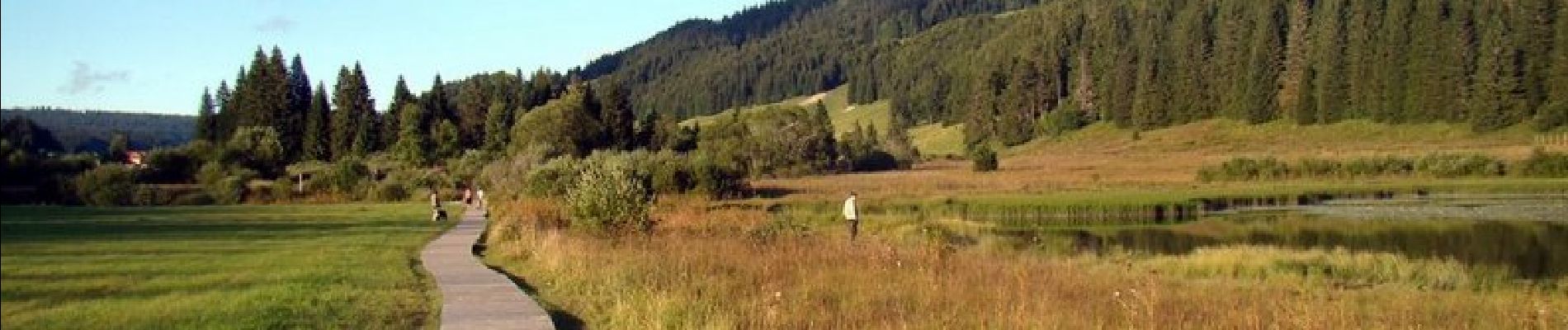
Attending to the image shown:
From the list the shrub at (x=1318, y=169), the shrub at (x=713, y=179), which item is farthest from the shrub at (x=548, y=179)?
the shrub at (x=1318, y=169)

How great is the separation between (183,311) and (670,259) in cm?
769

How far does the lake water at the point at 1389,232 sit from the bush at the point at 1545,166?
22.3 meters

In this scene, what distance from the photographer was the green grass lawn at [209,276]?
14133 millimetres

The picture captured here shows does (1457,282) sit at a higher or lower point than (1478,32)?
lower

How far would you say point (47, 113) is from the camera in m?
8.59

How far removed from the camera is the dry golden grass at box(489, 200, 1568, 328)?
48.9 ft

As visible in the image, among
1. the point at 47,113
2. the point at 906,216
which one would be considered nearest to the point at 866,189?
the point at 906,216

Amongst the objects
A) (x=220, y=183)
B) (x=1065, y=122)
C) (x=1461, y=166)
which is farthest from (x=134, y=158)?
(x=1065, y=122)

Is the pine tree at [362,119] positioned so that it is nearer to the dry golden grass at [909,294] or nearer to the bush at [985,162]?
the bush at [985,162]

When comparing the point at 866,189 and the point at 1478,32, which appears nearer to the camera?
the point at 866,189

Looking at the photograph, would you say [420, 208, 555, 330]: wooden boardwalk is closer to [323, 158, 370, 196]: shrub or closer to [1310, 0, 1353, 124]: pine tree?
[323, 158, 370, 196]: shrub

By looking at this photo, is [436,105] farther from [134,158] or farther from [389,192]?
[134,158]

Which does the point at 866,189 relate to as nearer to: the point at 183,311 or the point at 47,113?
the point at 183,311

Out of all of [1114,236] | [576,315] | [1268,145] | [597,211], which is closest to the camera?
[576,315]
